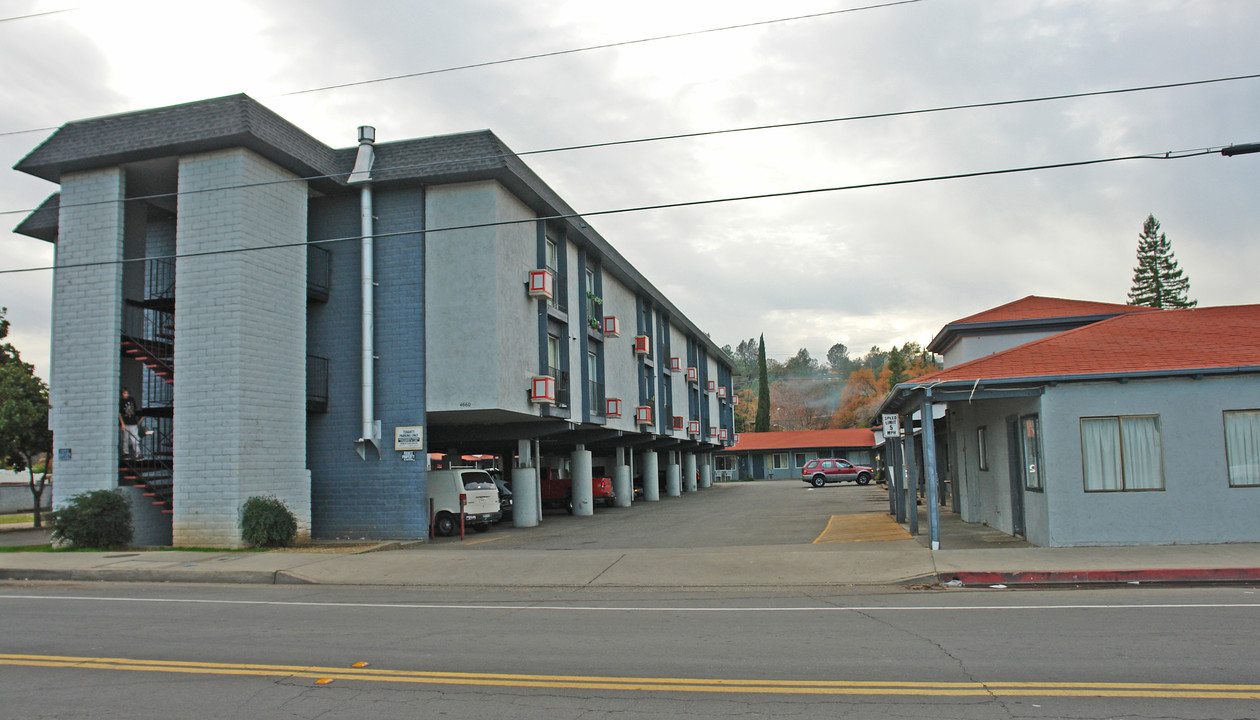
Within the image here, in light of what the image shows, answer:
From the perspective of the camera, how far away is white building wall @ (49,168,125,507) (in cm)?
1991

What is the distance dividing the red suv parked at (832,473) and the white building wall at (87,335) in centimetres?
3981

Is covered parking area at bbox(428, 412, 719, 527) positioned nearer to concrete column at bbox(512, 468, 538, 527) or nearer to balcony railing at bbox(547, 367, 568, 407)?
concrete column at bbox(512, 468, 538, 527)

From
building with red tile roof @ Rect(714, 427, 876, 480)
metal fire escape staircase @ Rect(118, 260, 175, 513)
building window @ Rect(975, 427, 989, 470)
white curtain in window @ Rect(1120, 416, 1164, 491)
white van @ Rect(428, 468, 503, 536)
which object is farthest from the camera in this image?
building with red tile roof @ Rect(714, 427, 876, 480)

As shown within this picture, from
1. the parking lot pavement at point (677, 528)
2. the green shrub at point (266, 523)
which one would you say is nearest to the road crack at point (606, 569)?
the parking lot pavement at point (677, 528)

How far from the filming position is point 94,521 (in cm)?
1914

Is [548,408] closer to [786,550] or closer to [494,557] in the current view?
[494,557]

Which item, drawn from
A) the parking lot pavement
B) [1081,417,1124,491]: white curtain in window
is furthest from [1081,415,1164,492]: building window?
the parking lot pavement

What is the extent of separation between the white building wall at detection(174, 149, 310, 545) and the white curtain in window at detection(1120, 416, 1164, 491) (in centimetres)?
1776

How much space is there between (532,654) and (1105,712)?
4795 mm

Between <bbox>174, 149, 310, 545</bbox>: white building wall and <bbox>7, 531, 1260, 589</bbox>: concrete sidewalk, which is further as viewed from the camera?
<bbox>174, 149, 310, 545</bbox>: white building wall

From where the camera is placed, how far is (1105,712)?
19.1 ft

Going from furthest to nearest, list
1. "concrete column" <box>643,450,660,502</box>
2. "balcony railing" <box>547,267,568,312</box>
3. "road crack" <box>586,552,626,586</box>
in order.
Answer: "concrete column" <box>643,450,660,502</box>, "balcony railing" <box>547,267,568,312</box>, "road crack" <box>586,552,626,586</box>

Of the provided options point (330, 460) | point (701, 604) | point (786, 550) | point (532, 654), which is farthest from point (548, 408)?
point (532, 654)

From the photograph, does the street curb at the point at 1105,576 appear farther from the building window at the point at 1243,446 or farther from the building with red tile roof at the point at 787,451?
the building with red tile roof at the point at 787,451
